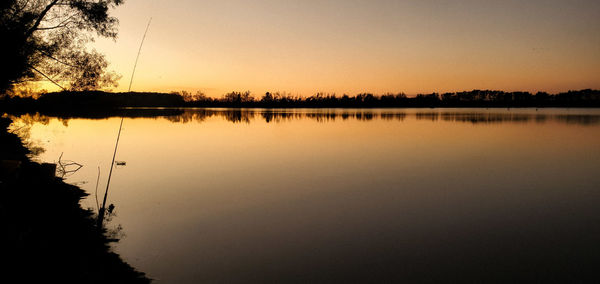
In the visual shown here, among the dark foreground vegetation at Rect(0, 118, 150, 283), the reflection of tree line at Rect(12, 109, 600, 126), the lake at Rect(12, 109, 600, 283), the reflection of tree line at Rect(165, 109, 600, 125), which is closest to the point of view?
the dark foreground vegetation at Rect(0, 118, 150, 283)

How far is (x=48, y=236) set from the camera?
26.3 ft

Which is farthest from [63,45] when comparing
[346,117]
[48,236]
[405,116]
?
[405,116]

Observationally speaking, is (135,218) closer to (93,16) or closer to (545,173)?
(93,16)

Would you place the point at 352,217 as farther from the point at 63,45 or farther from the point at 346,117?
the point at 346,117

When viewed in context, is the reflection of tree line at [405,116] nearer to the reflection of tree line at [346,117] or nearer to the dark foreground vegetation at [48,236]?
the reflection of tree line at [346,117]

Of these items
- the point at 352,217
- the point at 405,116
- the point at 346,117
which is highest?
the point at 405,116

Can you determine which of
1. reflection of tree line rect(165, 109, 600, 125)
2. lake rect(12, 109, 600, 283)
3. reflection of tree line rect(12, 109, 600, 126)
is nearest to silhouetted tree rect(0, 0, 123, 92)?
lake rect(12, 109, 600, 283)

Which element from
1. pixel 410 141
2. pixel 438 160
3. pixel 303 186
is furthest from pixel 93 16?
pixel 410 141

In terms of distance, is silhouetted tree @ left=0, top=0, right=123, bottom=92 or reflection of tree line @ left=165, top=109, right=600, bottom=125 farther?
reflection of tree line @ left=165, top=109, right=600, bottom=125

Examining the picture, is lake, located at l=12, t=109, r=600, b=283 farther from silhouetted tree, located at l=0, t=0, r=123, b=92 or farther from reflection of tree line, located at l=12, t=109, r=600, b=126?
reflection of tree line, located at l=12, t=109, r=600, b=126

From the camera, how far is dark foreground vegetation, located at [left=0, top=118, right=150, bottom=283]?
606cm

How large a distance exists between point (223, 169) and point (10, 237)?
1417 centimetres

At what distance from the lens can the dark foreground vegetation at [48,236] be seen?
606 cm

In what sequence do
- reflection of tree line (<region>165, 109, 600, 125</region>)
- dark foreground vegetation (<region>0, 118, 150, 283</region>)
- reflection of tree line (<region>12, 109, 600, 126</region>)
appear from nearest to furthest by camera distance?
dark foreground vegetation (<region>0, 118, 150, 283</region>), reflection of tree line (<region>12, 109, 600, 126</region>), reflection of tree line (<region>165, 109, 600, 125</region>)
